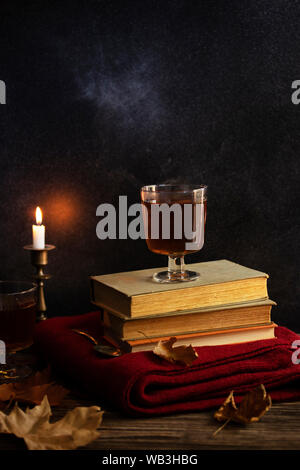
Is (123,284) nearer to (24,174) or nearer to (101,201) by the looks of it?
(101,201)

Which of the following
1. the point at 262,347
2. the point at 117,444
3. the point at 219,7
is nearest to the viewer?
the point at 117,444

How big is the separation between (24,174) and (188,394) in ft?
2.39

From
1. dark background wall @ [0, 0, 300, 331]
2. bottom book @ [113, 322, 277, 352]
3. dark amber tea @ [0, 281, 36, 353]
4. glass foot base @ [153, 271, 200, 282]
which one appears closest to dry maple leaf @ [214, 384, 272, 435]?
bottom book @ [113, 322, 277, 352]

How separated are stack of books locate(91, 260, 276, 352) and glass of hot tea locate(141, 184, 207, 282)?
0.06 meters

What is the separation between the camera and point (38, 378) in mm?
1288

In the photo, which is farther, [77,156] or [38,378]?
[77,156]

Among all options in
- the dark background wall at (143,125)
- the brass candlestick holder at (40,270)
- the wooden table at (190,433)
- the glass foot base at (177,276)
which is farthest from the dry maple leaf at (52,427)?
the dark background wall at (143,125)

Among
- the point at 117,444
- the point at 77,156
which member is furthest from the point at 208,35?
the point at 117,444

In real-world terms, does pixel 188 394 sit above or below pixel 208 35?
below

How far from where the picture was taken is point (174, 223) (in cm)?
135

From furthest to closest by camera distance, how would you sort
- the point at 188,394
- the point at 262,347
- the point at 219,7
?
the point at 219,7 → the point at 262,347 → the point at 188,394

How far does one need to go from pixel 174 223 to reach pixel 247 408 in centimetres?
43

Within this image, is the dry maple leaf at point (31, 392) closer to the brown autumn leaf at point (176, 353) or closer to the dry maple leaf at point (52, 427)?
the dry maple leaf at point (52, 427)

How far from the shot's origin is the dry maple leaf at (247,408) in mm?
1097
